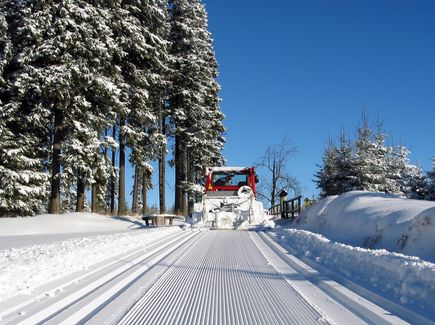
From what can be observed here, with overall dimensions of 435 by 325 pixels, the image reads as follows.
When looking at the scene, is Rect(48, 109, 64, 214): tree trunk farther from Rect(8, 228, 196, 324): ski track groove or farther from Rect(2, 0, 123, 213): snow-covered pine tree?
Rect(8, 228, 196, 324): ski track groove

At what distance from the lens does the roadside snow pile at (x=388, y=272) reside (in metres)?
4.36

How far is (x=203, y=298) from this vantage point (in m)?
4.68

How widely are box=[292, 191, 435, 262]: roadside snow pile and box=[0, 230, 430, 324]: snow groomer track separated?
199 centimetres

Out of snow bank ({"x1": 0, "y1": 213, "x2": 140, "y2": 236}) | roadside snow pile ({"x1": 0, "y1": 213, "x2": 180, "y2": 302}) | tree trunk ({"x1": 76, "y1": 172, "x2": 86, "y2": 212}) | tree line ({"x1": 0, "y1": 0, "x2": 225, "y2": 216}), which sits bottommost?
roadside snow pile ({"x1": 0, "y1": 213, "x2": 180, "y2": 302})

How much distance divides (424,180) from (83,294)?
87.9 feet

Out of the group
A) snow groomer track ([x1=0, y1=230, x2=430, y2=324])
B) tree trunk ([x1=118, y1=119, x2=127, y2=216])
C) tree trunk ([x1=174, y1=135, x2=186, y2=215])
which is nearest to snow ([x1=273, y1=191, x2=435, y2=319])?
snow groomer track ([x1=0, y1=230, x2=430, y2=324])

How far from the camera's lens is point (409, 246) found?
7.24 meters

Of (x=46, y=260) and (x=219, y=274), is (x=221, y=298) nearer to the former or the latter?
(x=219, y=274)

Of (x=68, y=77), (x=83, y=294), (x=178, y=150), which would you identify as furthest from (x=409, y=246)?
(x=178, y=150)

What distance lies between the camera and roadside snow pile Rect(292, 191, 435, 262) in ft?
23.2

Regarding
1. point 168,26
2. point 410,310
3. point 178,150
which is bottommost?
point 410,310

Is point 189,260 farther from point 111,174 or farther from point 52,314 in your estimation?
point 111,174

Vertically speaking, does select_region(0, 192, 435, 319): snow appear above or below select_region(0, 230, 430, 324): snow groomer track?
above

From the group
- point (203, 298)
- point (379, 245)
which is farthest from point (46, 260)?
point (379, 245)
